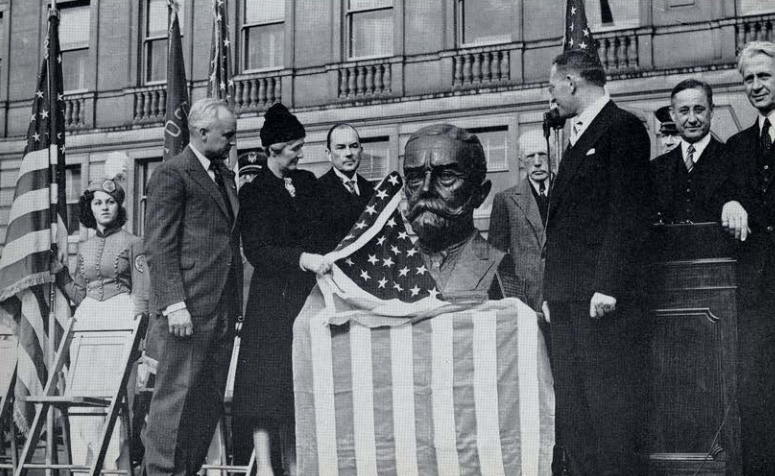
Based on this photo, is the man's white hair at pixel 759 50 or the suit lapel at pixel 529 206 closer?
the man's white hair at pixel 759 50

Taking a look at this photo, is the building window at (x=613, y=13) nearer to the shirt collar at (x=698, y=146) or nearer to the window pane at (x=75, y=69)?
the window pane at (x=75, y=69)

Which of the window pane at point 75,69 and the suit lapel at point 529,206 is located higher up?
the window pane at point 75,69

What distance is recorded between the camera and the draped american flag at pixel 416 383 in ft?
12.5

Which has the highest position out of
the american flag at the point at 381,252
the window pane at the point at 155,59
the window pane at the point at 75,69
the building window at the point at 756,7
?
the building window at the point at 756,7

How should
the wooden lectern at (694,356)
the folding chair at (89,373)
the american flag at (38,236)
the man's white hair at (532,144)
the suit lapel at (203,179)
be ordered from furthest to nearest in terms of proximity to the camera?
1. the american flag at (38,236)
2. the man's white hair at (532,144)
3. the folding chair at (89,373)
4. the suit lapel at (203,179)
5. the wooden lectern at (694,356)

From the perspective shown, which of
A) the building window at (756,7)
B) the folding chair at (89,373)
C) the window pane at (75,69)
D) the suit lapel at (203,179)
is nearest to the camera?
the suit lapel at (203,179)

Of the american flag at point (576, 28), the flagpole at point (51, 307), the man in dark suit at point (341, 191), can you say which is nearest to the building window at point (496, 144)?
the american flag at point (576, 28)

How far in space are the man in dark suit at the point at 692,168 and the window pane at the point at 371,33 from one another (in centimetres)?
602

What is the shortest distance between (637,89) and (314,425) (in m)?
7.05

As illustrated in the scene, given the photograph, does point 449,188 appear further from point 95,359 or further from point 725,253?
point 95,359

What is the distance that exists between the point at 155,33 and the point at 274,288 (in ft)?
20.0

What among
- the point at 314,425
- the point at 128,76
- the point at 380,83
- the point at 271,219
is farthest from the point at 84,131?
the point at 314,425

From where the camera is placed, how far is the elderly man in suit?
4.95 metres

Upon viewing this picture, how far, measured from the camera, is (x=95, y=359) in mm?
5301
